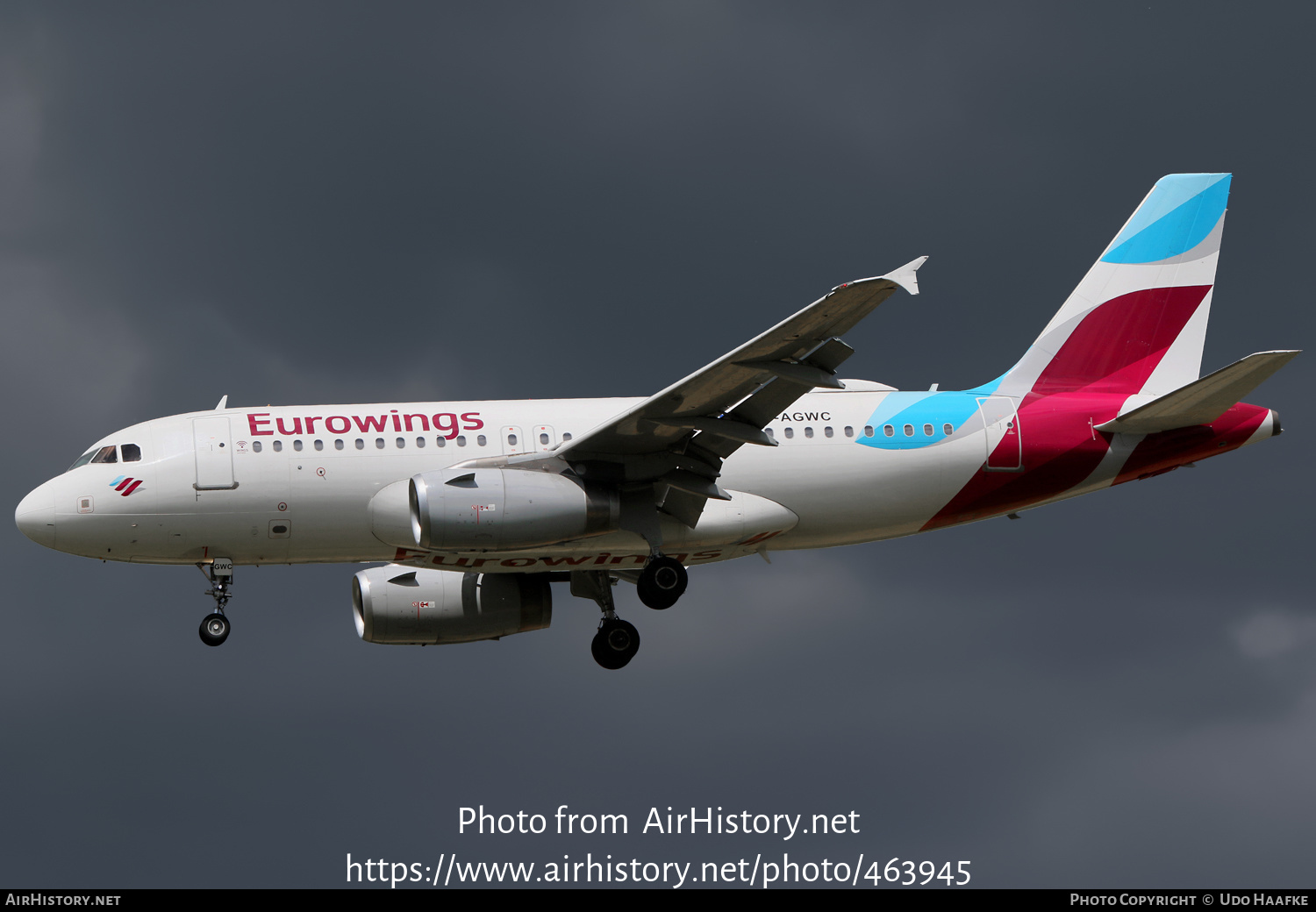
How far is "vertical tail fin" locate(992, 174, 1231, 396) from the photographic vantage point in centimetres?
3189

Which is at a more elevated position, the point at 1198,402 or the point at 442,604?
the point at 1198,402

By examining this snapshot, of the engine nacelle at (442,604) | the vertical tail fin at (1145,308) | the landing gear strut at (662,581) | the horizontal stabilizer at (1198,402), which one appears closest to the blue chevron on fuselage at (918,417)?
the vertical tail fin at (1145,308)

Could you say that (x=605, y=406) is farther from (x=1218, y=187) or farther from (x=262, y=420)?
(x=1218, y=187)

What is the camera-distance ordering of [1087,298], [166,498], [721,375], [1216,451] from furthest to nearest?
[1087,298], [1216,451], [166,498], [721,375]

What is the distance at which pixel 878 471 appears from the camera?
29469mm

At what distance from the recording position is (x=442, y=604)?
31969 millimetres

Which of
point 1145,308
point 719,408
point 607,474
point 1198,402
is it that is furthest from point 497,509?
point 1145,308

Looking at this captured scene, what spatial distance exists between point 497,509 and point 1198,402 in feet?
41.1

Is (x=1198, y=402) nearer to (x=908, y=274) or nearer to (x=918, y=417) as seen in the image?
(x=918, y=417)

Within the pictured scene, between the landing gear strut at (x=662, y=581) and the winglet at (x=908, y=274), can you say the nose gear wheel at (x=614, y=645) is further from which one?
the winglet at (x=908, y=274)

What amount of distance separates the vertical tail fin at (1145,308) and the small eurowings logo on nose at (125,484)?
15.5 m

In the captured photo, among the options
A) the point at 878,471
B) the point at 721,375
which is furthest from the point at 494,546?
the point at 878,471

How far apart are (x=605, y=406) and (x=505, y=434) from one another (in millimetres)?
1932

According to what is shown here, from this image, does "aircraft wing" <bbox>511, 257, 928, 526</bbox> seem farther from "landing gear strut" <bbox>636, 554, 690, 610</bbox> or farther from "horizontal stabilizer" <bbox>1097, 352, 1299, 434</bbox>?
"horizontal stabilizer" <bbox>1097, 352, 1299, 434</bbox>
